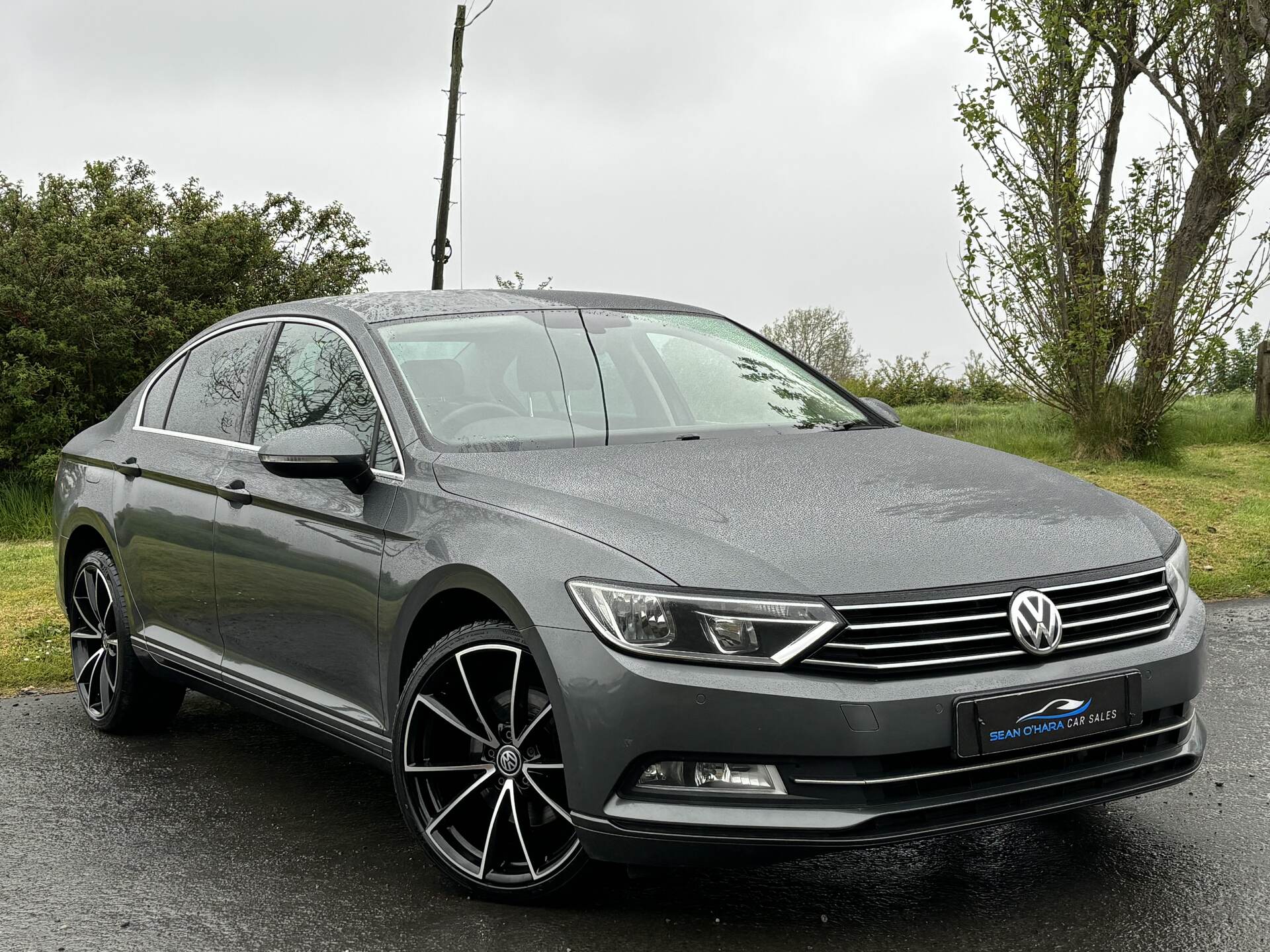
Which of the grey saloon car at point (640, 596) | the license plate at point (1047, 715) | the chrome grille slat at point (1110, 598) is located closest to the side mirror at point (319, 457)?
the grey saloon car at point (640, 596)

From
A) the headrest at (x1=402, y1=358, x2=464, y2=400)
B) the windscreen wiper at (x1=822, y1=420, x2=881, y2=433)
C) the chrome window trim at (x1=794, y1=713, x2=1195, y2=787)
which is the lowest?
the chrome window trim at (x1=794, y1=713, x2=1195, y2=787)

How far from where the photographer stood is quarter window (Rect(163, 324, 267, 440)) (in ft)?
16.8

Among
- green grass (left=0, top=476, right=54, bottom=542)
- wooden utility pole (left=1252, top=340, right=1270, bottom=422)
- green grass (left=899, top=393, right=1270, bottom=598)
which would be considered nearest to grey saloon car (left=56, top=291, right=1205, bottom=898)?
green grass (left=899, top=393, right=1270, bottom=598)

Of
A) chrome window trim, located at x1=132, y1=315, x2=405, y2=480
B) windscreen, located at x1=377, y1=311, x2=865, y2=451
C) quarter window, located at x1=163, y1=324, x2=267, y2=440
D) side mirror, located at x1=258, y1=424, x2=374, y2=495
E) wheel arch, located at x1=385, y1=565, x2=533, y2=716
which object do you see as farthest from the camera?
quarter window, located at x1=163, y1=324, x2=267, y2=440

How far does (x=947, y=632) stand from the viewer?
10.5ft

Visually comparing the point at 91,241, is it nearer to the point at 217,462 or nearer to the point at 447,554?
the point at 217,462

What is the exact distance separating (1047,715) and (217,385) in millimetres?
3399

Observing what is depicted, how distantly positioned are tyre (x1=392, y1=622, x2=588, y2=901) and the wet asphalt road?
0.43 feet

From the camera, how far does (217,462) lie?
4930mm

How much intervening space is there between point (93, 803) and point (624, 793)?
243 centimetres

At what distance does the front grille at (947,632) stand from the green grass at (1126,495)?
15.6ft

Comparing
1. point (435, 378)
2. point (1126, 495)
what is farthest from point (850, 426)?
point (1126, 495)

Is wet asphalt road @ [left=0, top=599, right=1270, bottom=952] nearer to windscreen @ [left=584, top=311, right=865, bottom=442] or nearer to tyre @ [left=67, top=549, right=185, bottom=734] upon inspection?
tyre @ [left=67, top=549, right=185, bottom=734]

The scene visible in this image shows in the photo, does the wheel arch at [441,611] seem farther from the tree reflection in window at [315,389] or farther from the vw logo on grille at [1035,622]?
the vw logo on grille at [1035,622]
